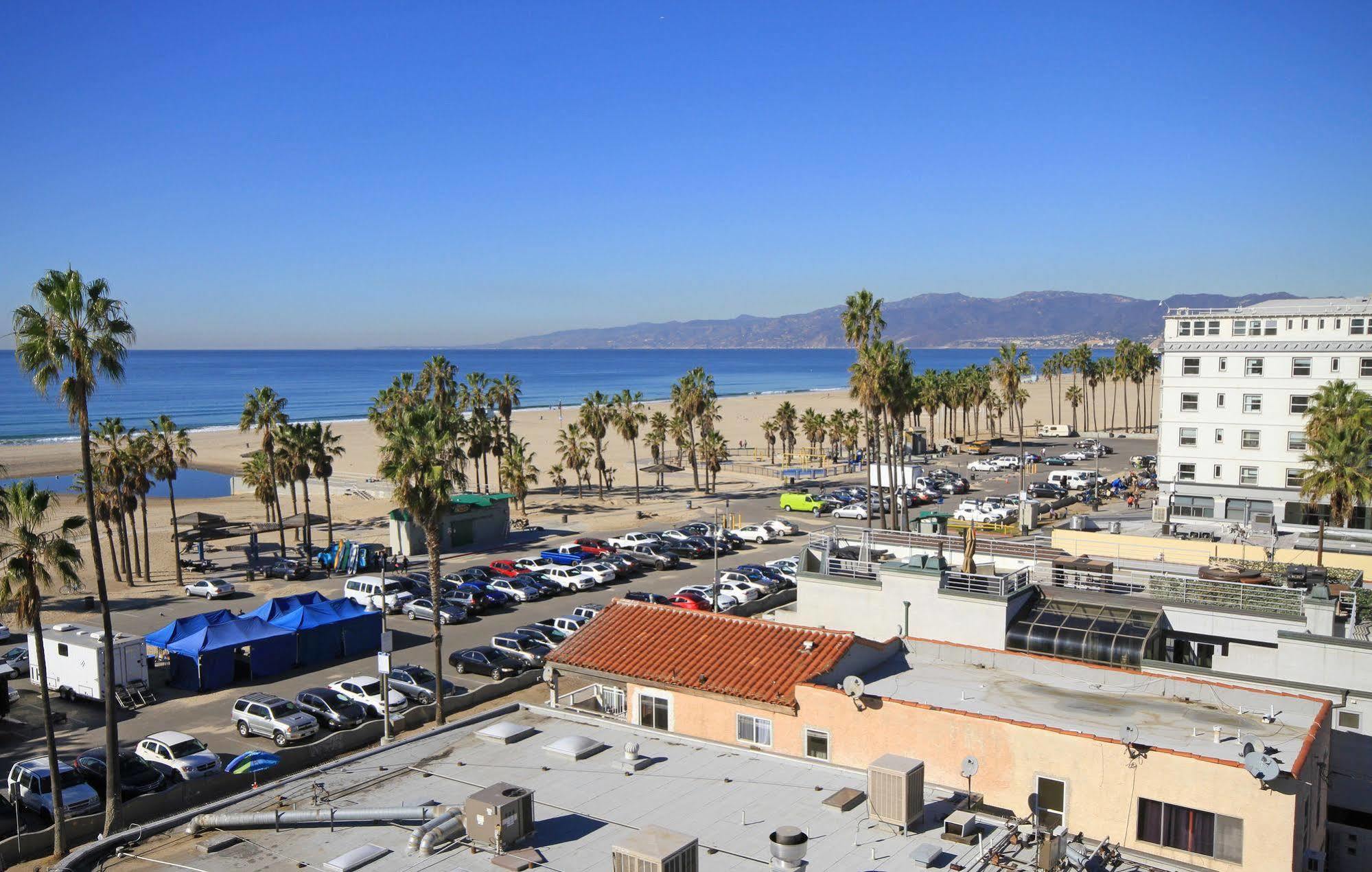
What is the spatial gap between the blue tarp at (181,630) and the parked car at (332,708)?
18.9ft

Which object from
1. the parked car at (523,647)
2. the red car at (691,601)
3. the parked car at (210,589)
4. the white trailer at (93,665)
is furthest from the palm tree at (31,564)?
the parked car at (210,589)

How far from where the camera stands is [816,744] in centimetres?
1620

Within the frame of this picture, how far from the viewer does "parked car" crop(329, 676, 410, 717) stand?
28.1m

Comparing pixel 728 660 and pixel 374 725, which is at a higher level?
pixel 728 660

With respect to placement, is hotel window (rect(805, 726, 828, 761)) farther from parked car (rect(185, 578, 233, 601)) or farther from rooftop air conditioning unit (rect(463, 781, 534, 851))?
parked car (rect(185, 578, 233, 601))

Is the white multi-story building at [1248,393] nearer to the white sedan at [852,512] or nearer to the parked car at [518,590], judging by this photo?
the white sedan at [852,512]

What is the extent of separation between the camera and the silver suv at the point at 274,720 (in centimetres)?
2605

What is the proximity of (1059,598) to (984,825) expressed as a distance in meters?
10.3

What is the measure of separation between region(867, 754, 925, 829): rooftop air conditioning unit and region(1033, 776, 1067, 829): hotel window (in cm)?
186

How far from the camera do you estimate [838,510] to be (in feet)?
202

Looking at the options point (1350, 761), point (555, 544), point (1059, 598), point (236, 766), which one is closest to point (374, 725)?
point (236, 766)

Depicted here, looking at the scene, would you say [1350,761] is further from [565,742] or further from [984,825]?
[565,742]

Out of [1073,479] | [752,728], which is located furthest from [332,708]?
[1073,479]

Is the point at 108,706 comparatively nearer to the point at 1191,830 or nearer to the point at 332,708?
the point at 332,708
